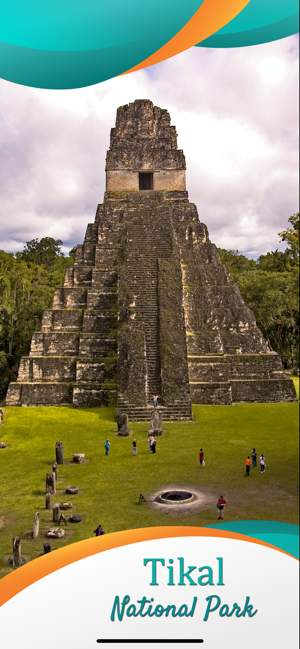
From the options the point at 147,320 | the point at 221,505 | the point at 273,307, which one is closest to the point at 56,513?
the point at 221,505

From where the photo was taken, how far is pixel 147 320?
20.5 m

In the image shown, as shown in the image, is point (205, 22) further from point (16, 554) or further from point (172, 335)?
point (172, 335)

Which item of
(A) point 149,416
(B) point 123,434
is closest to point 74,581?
(B) point 123,434

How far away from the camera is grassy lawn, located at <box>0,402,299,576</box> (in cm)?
905

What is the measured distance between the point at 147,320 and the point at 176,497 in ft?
36.2

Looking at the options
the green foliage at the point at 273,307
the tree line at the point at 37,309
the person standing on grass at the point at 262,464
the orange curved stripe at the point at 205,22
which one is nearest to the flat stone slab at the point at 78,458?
the person standing on grass at the point at 262,464

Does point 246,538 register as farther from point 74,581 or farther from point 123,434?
point 123,434

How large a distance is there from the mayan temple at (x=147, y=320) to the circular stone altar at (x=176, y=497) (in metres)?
6.61

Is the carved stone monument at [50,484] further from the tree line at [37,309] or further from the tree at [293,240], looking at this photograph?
the tree line at [37,309]

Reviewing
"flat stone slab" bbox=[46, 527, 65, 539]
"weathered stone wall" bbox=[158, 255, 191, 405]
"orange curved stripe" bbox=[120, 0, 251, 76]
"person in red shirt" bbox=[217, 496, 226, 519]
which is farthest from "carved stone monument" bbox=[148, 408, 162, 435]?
"orange curved stripe" bbox=[120, 0, 251, 76]

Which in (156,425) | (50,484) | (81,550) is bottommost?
(50,484)

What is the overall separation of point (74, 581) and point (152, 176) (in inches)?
977

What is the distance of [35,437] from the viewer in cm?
1498

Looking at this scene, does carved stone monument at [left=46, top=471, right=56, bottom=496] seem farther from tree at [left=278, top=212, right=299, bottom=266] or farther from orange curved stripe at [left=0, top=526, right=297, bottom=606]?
tree at [left=278, top=212, right=299, bottom=266]
